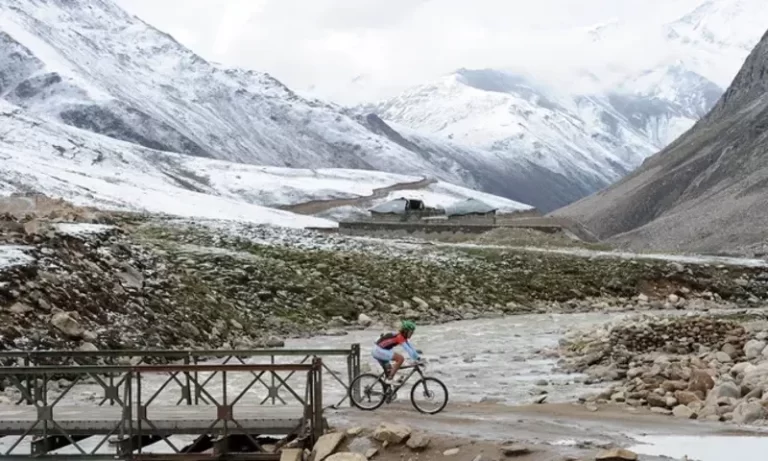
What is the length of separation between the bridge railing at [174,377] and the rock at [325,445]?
65.6 inches

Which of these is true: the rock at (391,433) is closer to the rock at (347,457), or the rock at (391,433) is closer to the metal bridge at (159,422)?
the rock at (347,457)

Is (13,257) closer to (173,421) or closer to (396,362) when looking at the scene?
(173,421)

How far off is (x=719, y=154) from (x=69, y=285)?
138m

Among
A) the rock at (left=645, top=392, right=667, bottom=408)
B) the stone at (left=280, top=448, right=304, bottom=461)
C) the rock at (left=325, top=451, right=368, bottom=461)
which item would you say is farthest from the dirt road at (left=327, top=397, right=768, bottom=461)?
the rock at (left=325, top=451, right=368, bottom=461)

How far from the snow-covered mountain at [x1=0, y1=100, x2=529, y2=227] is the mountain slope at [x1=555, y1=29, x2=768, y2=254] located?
918 inches

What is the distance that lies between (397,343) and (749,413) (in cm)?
719

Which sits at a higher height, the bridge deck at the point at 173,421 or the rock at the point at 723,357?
the rock at the point at 723,357

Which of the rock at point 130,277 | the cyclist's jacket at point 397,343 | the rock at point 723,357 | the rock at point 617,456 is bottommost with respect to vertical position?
the rock at point 617,456

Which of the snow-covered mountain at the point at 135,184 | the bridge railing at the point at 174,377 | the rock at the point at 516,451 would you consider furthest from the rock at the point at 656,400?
the snow-covered mountain at the point at 135,184

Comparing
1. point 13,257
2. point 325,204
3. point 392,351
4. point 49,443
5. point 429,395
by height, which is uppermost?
point 325,204

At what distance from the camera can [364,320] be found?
1658 inches

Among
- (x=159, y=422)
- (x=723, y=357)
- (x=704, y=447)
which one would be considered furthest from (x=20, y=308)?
(x=704, y=447)

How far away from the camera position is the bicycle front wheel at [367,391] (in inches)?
792

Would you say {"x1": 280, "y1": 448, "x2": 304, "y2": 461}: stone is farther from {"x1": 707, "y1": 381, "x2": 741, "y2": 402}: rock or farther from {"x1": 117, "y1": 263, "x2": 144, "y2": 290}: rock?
{"x1": 117, "y1": 263, "x2": 144, "y2": 290}: rock
